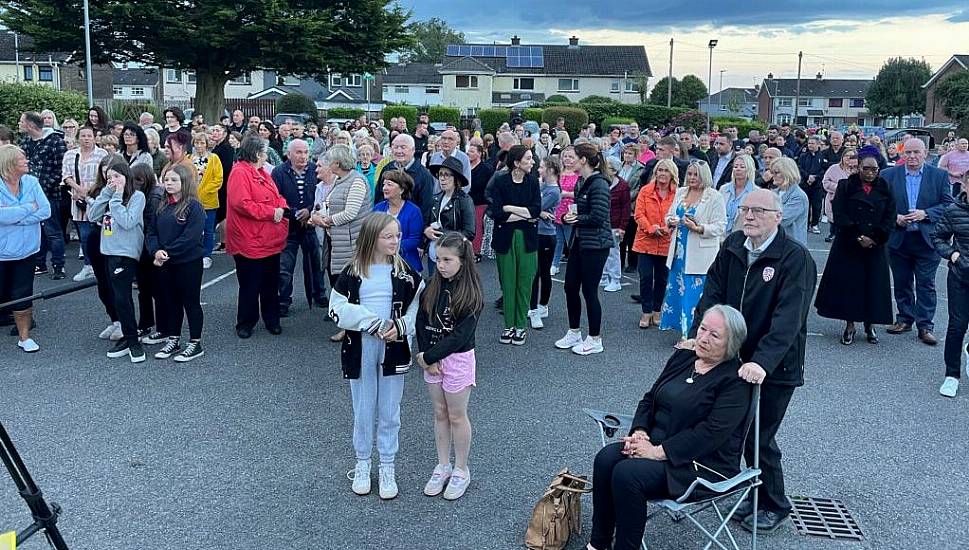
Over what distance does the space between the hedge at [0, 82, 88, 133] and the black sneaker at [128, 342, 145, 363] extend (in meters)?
12.5

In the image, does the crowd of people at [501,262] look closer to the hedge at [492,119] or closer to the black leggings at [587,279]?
the black leggings at [587,279]

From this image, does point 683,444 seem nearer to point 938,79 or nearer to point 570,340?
point 570,340

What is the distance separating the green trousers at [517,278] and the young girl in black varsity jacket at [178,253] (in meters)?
2.77

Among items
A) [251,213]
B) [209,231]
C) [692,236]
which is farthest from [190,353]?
[692,236]

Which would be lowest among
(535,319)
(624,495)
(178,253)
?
(535,319)

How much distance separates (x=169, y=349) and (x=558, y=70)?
70.0m

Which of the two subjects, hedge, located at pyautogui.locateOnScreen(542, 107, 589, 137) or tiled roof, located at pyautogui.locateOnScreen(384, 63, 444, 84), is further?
tiled roof, located at pyautogui.locateOnScreen(384, 63, 444, 84)

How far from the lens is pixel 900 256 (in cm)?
845

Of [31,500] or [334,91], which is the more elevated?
[334,91]

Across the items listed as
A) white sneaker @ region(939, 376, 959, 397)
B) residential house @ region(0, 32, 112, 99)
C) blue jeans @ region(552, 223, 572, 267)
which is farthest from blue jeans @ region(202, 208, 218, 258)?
residential house @ region(0, 32, 112, 99)

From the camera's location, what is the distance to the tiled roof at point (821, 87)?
336 feet

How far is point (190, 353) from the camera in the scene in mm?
7227

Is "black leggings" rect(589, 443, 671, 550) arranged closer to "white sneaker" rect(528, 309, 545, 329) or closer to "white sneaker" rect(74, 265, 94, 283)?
"white sneaker" rect(528, 309, 545, 329)

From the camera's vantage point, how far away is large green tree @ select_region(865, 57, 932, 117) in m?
71.6
